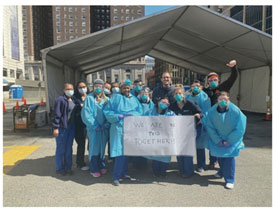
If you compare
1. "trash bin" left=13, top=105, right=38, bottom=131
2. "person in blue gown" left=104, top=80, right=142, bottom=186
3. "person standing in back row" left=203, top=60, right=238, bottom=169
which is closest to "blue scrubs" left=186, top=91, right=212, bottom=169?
"person standing in back row" left=203, top=60, right=238, bottom=169

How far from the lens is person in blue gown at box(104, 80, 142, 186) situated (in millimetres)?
3768

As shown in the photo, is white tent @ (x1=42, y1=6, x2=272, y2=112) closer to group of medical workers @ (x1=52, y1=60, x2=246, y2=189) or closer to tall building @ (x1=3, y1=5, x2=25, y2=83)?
group of medical workers @ (x1=52, y1=60, x2=246, y2=189)

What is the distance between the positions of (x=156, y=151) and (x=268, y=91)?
10566 millimetres

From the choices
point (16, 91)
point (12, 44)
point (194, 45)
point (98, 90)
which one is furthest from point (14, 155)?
point (12, 44)

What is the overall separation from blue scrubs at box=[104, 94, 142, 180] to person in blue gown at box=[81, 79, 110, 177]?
0.22 metres

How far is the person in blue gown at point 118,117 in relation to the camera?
377 cm

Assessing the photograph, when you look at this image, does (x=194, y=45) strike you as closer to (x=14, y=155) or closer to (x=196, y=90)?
(x=196, y=90)

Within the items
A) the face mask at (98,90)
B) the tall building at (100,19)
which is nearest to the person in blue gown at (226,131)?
the face mask at (98,90)

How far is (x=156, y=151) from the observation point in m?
3.92

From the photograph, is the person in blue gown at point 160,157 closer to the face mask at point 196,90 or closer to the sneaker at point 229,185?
the face mask at point 196,90

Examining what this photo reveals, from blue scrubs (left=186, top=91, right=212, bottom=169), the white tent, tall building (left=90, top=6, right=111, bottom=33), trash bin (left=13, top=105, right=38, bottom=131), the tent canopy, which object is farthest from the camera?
tall building (left=90, top=6, right=111, bottom=33)

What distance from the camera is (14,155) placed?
214 inches

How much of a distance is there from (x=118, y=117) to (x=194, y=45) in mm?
9705

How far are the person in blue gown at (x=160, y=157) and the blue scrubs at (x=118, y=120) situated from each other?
14.3 inches
